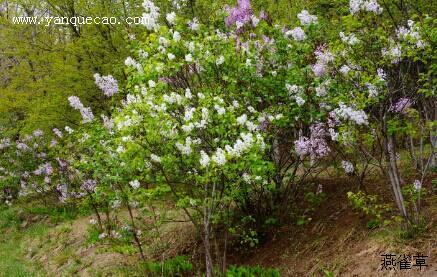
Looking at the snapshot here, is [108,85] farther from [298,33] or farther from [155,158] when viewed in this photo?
[298,33]

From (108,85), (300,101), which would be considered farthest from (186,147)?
(108,85)

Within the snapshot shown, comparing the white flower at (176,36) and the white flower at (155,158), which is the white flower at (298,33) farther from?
the white flower at (155,158)

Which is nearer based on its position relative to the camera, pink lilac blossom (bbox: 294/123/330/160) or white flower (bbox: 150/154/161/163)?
white flower (bbox: 150/154/161/163)

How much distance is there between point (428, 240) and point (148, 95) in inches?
147

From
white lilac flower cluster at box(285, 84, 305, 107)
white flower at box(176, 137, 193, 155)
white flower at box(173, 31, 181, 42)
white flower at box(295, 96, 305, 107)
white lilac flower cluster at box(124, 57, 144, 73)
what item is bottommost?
white flower at box(176, 137, 193, 155)

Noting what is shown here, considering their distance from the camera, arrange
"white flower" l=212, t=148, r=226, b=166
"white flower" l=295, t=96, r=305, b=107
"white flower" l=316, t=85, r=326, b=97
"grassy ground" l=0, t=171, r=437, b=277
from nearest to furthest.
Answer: "white flower" l=212, t=148, r=226, b=166 < "grassy ground" l=0, t=171, r=437, b=277 < "white flower" l=316, t=85, r=326, b=97 < "white flower" l=295, t=96, r=305, b=107

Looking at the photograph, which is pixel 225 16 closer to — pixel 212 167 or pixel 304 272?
pixel 212 167

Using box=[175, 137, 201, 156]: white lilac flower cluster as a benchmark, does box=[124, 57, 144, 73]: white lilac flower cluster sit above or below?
above

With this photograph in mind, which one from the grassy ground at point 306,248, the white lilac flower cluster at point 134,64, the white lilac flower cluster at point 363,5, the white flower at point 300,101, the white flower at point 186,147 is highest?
the white lilac flower cluster at point 134,64

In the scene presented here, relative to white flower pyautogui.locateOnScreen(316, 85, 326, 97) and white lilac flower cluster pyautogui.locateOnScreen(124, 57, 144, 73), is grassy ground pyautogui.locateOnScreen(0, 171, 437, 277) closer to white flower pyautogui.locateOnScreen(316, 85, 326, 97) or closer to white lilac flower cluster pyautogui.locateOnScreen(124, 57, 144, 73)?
white flower pyautogui.locateOnScreen(316, 85, 326, 97)

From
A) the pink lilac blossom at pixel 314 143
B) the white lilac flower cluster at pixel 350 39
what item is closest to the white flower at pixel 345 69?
the white lilac flower cluster at pixel 350 39

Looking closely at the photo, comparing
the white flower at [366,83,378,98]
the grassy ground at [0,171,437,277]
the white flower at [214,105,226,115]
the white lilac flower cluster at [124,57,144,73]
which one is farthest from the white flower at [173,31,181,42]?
the grassy ground at [0,171,437,277]

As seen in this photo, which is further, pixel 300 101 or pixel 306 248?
pixel 306 248

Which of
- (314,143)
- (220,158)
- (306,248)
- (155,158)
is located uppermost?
(314,143)
